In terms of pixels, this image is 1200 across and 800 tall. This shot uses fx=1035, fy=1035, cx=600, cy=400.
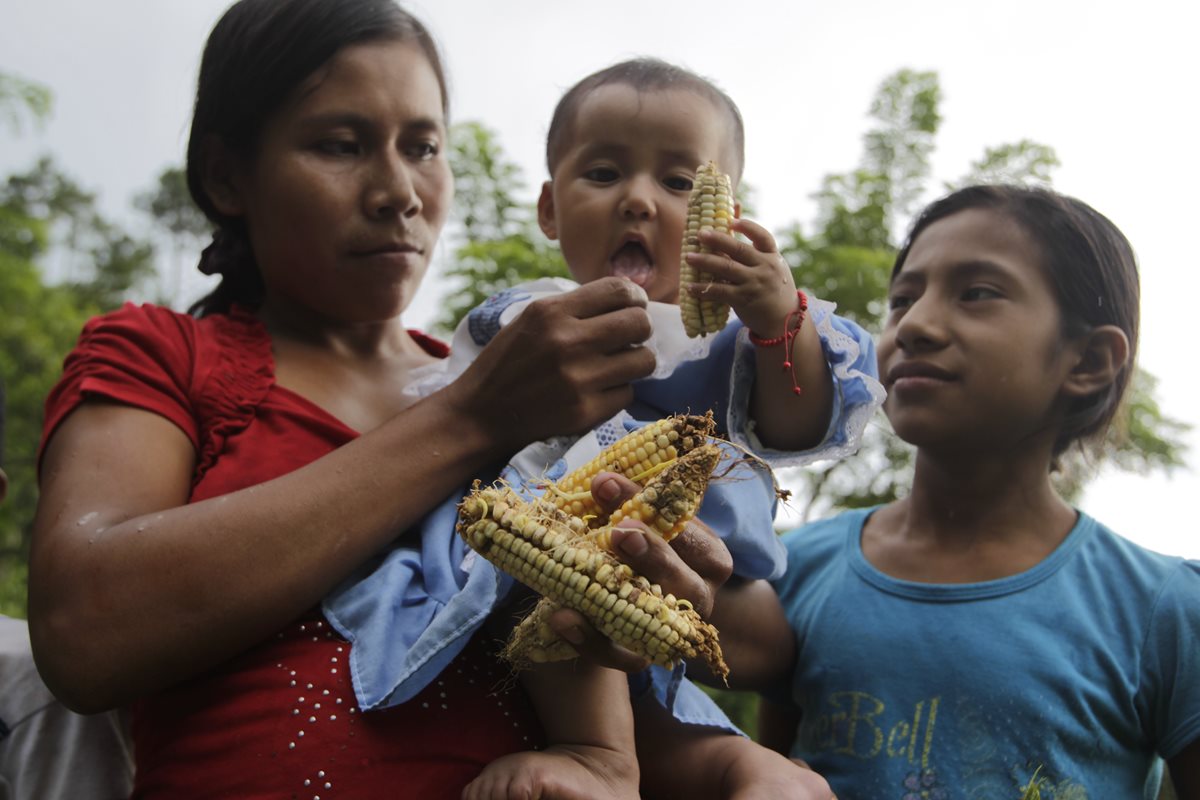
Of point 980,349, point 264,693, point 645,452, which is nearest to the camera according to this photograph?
point 645,452

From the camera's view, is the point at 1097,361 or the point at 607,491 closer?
the point at 607,491

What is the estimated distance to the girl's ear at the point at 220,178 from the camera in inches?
111

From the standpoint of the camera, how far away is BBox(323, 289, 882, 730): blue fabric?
2082 mm

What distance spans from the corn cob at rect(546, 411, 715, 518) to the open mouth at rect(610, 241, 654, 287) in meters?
0.94

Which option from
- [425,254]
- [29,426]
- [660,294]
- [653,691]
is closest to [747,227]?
[660,294]

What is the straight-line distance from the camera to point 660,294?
288 centimetres

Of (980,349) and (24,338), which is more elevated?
(980,349)

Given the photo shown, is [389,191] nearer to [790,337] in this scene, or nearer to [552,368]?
[552,368]

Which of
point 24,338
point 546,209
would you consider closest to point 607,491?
point 546,209

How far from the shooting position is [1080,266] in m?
3.12

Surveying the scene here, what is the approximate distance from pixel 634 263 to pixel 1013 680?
1.49 meters

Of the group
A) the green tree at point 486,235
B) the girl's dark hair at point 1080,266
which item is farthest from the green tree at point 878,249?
the girl's dark hair at point 1080,266

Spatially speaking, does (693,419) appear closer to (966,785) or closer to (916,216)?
(966,785)

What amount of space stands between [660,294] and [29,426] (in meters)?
14.3
